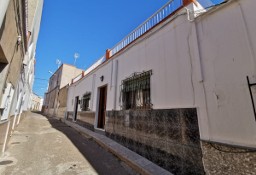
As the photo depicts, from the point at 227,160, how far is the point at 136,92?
3.15 m

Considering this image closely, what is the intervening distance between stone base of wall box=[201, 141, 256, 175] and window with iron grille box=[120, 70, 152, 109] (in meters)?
1.87

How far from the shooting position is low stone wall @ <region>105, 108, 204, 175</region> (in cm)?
276

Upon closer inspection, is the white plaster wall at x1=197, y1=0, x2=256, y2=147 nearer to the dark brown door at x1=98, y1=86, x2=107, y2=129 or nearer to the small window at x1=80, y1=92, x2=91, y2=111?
the dark brown door at x1=98, y1=86, x2=107, y2=129

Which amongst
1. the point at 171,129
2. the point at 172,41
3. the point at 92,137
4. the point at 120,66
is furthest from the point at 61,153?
the point at 172,41

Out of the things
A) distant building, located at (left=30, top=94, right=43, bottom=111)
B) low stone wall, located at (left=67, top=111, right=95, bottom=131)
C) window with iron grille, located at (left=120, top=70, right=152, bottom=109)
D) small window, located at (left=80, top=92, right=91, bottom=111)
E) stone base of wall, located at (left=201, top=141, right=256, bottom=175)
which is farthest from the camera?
distant building, located at (left=30, top=94, right=43, bottom=111)

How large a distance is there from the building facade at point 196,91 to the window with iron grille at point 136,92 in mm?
34

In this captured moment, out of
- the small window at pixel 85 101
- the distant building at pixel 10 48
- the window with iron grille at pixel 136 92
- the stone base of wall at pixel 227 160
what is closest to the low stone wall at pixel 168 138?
the stone base of wall at pixel 227 160

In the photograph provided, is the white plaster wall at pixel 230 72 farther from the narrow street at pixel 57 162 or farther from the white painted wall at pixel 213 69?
the narrow street at pixel 57 162

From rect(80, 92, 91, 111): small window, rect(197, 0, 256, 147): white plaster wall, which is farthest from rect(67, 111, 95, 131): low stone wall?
rect(197, 0, 256, 147): white plaster wall

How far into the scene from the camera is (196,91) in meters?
2.93

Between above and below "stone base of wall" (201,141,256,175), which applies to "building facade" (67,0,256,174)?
above

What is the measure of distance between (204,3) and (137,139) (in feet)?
14.4

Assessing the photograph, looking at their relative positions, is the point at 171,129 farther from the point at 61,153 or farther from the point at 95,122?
the point at 95,122

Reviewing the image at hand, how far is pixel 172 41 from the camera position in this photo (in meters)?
3.76
